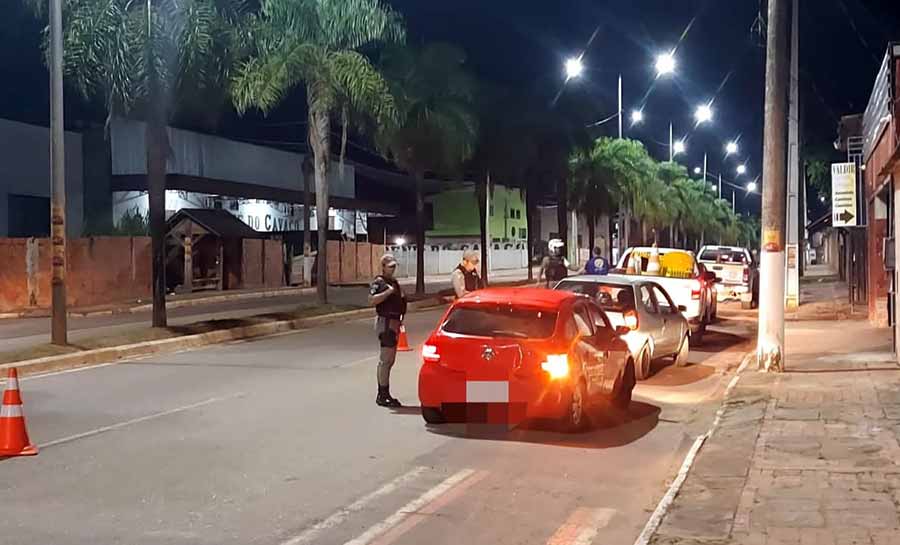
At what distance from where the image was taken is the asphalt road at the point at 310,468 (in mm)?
6941

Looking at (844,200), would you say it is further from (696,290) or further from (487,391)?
(487,391)

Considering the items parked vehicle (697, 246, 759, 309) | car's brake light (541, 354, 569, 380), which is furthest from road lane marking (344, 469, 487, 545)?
parked vehicle (697, 246, 759, 309)

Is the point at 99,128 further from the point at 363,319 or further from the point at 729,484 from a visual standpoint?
the point at 729,484

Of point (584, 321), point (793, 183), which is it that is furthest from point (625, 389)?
point (793, 183)

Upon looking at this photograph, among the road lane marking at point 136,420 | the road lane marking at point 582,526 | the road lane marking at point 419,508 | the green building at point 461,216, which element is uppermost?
the green building at point 461,216

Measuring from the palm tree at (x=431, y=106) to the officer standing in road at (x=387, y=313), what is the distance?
21.4m

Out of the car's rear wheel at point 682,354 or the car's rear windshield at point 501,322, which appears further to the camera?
the car's rear wheel at point 682,354

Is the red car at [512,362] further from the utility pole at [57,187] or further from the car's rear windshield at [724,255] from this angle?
the car's rear windshield at [724,255]

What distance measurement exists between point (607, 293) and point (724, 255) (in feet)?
54.1

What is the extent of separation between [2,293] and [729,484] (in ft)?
76.2

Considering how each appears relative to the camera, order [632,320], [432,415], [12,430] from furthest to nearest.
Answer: [632,320] → [432,415] → [12,430]

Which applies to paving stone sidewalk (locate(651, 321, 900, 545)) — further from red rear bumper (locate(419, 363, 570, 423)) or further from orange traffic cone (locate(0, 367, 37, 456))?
orange traffic cone (locate(0, 367, 37, 456))

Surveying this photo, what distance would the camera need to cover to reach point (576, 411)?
10422mm

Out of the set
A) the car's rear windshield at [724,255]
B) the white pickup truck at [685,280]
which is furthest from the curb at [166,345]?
the car's rear windshield at [724,255]
